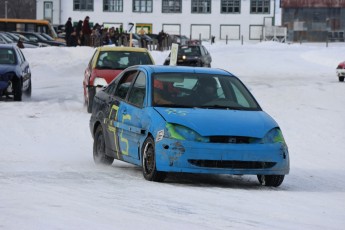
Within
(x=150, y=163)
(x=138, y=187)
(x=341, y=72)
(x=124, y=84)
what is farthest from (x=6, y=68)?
(x=341, y=72)

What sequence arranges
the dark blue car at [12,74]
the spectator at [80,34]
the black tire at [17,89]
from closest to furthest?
the dark blue car at [12,74] < the black tire at [17,89] < the spectator at [80,34]

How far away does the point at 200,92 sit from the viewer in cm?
1152

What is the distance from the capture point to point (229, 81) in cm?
1200

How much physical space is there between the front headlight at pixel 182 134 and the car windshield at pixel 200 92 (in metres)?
0.68

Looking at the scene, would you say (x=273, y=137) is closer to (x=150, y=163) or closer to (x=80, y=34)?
(x=150, y=163)

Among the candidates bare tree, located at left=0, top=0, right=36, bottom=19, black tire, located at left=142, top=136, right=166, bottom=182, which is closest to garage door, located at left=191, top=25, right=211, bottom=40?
bare tree, located at left=0, top=0, right=36, bottom=19

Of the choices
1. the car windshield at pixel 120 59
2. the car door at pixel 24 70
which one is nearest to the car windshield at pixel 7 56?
the car door at pixel 24 70

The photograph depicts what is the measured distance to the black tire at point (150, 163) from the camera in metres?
10.6

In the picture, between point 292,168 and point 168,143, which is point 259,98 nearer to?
point 292,168

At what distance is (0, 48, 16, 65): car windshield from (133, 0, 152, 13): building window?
86.4 meters

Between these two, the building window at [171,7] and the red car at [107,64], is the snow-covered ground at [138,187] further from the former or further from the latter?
the building window at [171,7]

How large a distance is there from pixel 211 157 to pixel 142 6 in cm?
10175

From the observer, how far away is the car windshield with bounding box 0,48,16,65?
2500 cm

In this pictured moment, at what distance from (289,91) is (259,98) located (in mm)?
3408
